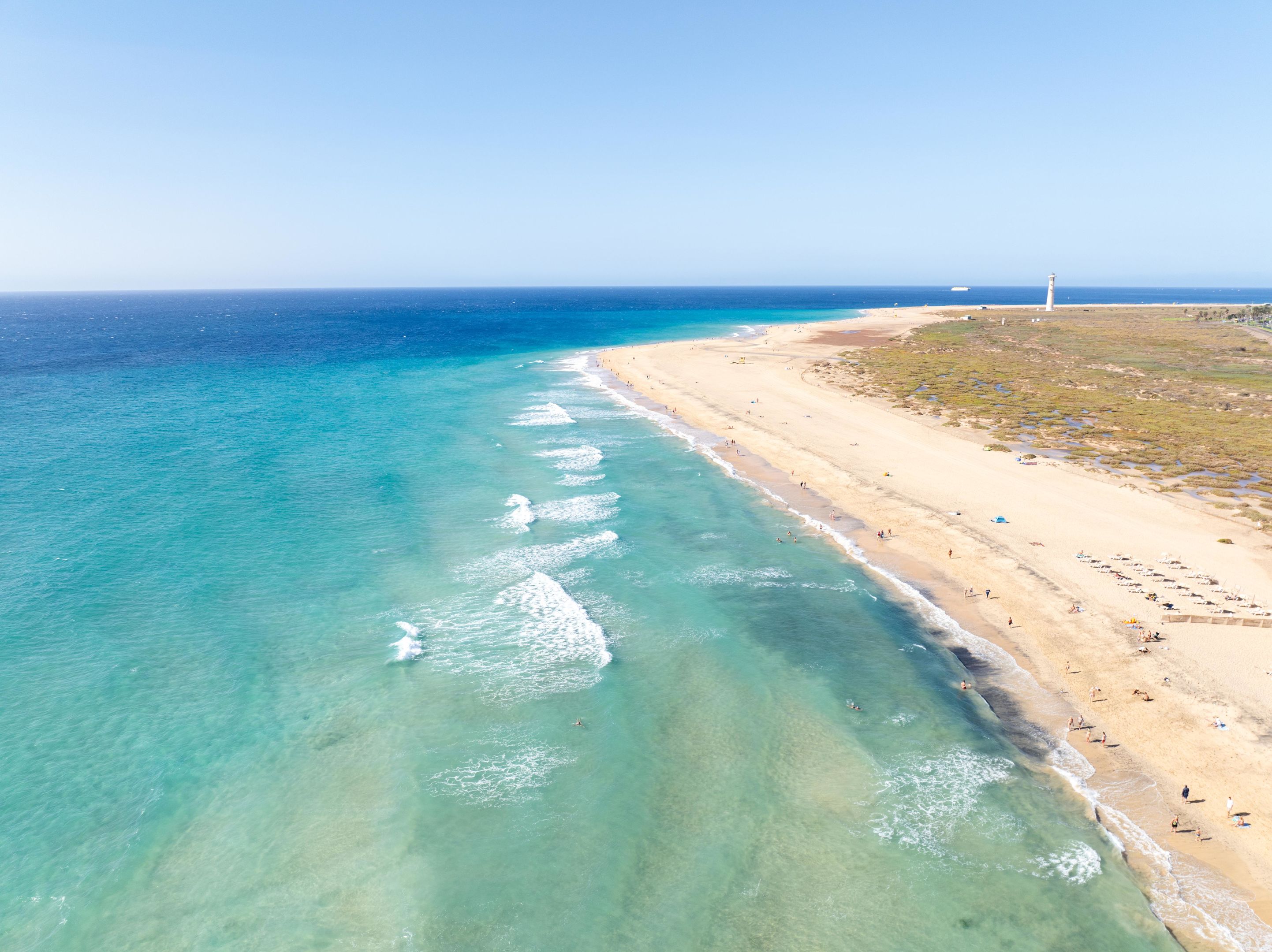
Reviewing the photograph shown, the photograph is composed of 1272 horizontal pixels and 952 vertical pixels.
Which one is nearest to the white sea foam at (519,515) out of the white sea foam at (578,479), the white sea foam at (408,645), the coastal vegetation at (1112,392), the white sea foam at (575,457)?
the white sea foam at (578,479)

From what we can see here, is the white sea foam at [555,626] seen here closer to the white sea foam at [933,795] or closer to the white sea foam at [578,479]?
the white sea foam at [933,795]

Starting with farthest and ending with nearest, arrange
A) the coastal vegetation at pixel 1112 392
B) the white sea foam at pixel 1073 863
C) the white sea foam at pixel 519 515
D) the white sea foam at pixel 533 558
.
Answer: the coastal vegetation at pixel 1112 392 → the white sea foam at pixel 519 515 → the white sea foam at pixel 533 558 → the white sea foam at pixel 1073 863

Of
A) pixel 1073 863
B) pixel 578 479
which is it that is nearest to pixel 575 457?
pixel 578 479

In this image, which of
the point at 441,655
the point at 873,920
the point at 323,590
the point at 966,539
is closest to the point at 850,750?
the point at 873,920

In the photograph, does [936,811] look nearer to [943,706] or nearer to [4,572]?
[943,706]

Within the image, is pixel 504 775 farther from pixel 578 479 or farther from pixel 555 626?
pixel 578 479

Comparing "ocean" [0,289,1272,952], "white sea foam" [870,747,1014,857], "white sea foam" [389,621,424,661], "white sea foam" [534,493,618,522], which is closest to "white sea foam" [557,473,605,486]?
"ocean" [0,289,1272,952]
